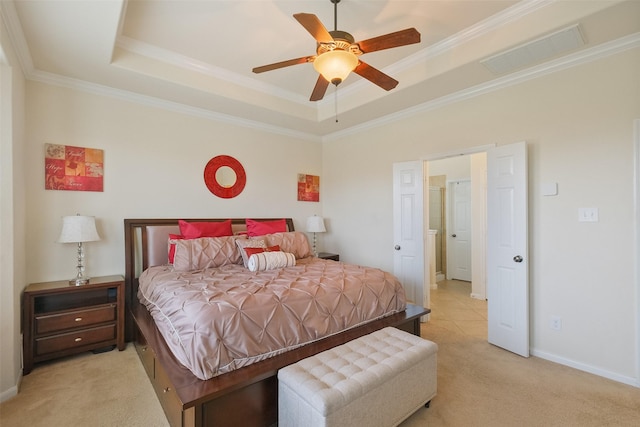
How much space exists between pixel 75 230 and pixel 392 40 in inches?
125

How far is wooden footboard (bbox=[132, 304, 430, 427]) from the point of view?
1554 mm

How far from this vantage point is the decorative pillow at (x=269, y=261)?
3004 millimetres

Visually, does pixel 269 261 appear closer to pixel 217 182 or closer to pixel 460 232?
pixel 217 182

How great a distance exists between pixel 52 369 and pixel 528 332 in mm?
4347

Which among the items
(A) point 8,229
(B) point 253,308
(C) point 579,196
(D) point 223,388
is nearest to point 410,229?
(C) point 579,196

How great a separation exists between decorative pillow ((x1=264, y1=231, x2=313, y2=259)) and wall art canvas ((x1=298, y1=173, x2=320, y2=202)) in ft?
4.08

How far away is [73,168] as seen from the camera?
313 cm

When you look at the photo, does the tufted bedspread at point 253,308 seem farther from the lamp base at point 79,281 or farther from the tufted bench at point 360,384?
the lamp base at point 79,281

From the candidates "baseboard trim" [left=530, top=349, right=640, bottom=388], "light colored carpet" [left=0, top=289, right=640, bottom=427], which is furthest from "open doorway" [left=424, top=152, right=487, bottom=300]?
"light colored carpet" [left=0, top=289, right=640, bottom=427]

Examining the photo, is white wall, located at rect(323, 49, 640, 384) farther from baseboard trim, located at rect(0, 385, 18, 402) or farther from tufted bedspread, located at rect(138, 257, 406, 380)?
baseboard trim, located at rect(0, 385, 18, 402)

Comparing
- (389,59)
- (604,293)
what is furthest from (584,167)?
(389,59)

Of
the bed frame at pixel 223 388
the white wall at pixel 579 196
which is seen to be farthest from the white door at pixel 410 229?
the bed frame at pixel 223 388

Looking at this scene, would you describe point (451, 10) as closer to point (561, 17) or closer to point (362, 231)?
point (561, 17)

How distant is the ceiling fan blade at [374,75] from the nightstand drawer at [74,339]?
330 cm
